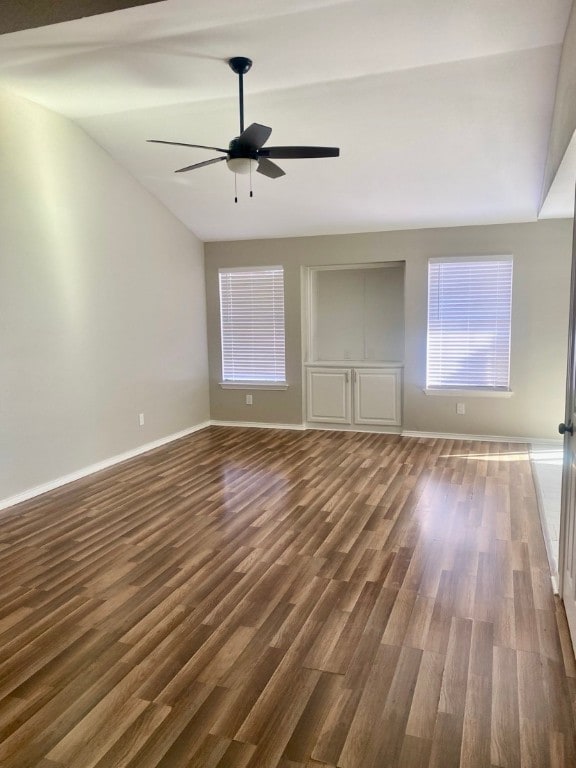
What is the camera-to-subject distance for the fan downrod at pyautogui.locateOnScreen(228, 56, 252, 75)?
3.62 m

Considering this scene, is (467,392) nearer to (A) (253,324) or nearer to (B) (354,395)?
(B) (354,395)

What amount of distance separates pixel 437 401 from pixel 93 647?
16.5ft

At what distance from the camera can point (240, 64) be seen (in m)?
3.67

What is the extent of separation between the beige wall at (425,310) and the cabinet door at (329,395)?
0.19 metres

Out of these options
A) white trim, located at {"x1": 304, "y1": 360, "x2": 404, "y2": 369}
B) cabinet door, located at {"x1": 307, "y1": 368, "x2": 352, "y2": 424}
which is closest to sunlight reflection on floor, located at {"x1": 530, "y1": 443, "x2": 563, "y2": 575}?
white trim, located at {"x1": 304, "y1": 360, "x2": 404, "y2": 369}

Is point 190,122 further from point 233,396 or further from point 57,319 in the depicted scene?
point 233,396

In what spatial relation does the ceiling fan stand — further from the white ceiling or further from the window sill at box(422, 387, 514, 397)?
the window sill at box(422, 387, 514, 397)

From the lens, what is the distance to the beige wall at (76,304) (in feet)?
14.2

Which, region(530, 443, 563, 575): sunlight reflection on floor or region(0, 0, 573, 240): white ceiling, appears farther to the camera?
region(530, 443, 563, 575): sunlight reflection on floor

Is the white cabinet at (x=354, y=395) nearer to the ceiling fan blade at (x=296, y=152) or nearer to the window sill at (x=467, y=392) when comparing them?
the window sill at (x=467, y=392)

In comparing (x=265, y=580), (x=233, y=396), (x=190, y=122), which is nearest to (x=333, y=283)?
(x=233, y=396)

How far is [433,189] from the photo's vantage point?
5520mm

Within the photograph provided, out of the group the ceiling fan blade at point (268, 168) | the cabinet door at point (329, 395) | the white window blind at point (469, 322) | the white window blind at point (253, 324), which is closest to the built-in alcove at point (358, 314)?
the cabinet door at point (329, 395)

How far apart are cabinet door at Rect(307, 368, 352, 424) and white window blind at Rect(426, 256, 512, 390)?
1105 mm
